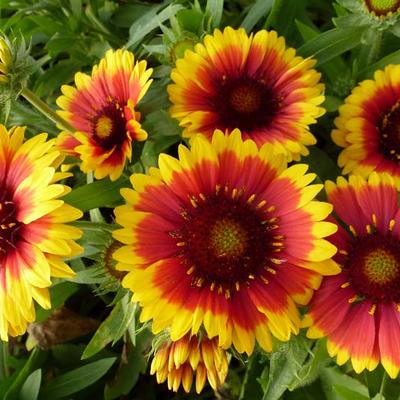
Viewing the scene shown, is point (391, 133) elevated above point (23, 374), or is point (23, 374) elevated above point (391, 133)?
point (391, 133)

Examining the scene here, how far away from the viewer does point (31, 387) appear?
4.83ft

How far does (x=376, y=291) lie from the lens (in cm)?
113

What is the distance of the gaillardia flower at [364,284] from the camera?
1.09m

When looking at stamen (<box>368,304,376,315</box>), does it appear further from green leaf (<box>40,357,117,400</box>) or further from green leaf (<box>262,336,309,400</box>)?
green leaf (<box>40,357,117,400</box>)

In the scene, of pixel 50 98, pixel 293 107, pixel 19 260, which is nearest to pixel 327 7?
pixel 293 107

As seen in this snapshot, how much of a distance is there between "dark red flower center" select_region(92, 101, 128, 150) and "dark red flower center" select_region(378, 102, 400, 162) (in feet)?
2.15

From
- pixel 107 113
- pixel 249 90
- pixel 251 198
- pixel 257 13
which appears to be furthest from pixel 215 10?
pixel 251 198

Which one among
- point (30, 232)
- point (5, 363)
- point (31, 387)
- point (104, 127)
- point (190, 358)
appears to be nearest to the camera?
point (30, 232)

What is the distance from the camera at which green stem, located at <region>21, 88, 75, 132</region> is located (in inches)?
45.5

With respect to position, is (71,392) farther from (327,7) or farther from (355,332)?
(327,7)

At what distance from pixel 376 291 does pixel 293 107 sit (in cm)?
46

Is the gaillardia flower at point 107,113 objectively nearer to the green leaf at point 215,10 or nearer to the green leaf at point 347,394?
the green leaf at point 215,10

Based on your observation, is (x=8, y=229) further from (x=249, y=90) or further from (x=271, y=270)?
(x=249, y=90)

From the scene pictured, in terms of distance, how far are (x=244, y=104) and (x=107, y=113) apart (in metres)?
0.34
